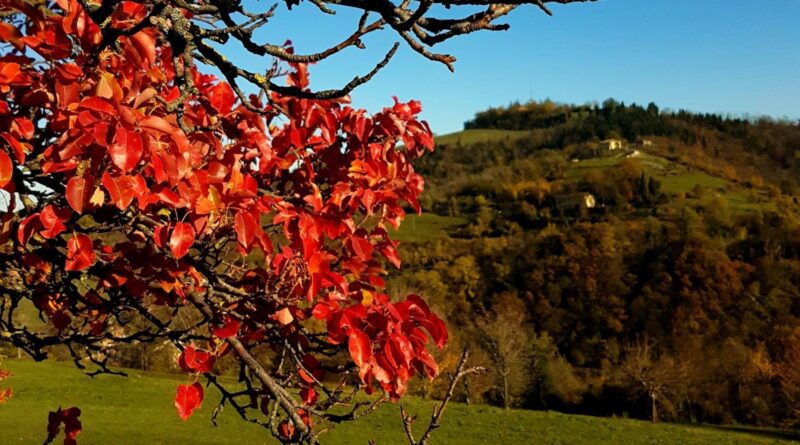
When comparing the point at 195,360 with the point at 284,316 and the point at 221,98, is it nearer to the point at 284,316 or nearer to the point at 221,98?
the point at 284,316

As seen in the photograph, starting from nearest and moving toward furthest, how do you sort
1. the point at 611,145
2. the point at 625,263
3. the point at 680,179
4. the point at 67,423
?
the point at 67,423 → the point at 625,263 → the point at 680,179 → the point at 611,145

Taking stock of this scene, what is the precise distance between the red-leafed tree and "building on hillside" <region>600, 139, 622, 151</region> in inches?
5745

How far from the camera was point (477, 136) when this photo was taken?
173 m

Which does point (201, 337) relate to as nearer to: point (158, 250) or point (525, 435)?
point (158, 250)

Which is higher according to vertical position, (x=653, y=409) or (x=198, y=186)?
(x=198, y=186)

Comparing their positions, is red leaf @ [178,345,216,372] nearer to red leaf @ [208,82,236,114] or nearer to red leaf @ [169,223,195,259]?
red leaf @ [169,223,195,259]

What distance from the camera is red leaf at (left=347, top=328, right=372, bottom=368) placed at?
77.5 inches

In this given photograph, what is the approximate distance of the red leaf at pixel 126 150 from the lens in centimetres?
154

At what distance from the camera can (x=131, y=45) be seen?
1936 mm

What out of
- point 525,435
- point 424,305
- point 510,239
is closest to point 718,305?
point 510,239

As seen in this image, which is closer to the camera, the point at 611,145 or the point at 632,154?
the point at 632,154

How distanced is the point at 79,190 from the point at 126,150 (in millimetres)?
194

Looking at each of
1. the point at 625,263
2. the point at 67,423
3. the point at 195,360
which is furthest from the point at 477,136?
the point at 195,360

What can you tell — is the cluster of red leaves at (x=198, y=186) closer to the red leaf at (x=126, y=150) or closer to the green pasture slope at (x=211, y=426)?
the red leaf at (x=126, y=150)
